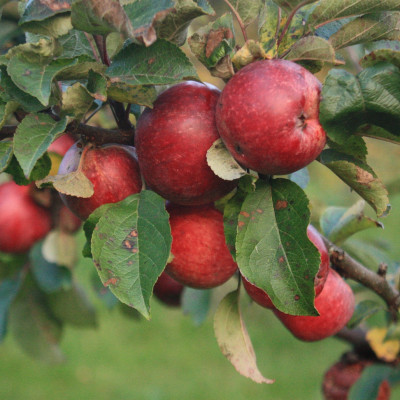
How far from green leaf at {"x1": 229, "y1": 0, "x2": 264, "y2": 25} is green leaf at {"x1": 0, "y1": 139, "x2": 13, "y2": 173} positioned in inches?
14.1

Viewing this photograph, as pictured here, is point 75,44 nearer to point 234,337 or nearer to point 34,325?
point 234,337

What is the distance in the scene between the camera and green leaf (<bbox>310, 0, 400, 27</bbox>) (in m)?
0.70

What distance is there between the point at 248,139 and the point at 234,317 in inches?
14.8

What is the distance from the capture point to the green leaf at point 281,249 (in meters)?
0.71

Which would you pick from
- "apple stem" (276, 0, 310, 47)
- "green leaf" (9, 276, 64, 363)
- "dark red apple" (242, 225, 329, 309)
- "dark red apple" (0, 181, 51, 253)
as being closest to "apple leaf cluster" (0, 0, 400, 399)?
"apple stem" (276, 0, 310, 47)

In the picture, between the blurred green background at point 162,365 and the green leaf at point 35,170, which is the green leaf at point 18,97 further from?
the blurred green background at point 162,365

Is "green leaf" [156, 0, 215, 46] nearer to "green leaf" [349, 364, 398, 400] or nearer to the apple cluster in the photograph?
the apple cluster

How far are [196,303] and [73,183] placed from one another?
78cm

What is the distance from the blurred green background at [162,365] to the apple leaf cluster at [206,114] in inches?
101

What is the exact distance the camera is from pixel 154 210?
0.75m

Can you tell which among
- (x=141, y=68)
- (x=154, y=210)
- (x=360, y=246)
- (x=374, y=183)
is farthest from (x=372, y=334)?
(x=141, y=68)

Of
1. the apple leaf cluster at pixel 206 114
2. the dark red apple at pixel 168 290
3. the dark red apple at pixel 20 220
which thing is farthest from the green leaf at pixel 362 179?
the dark red apple at pixel 20 220

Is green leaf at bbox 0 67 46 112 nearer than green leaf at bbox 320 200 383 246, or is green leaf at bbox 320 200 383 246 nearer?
green leaf at bbox 0 67 46 112

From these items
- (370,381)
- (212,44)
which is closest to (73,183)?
(212,44)
